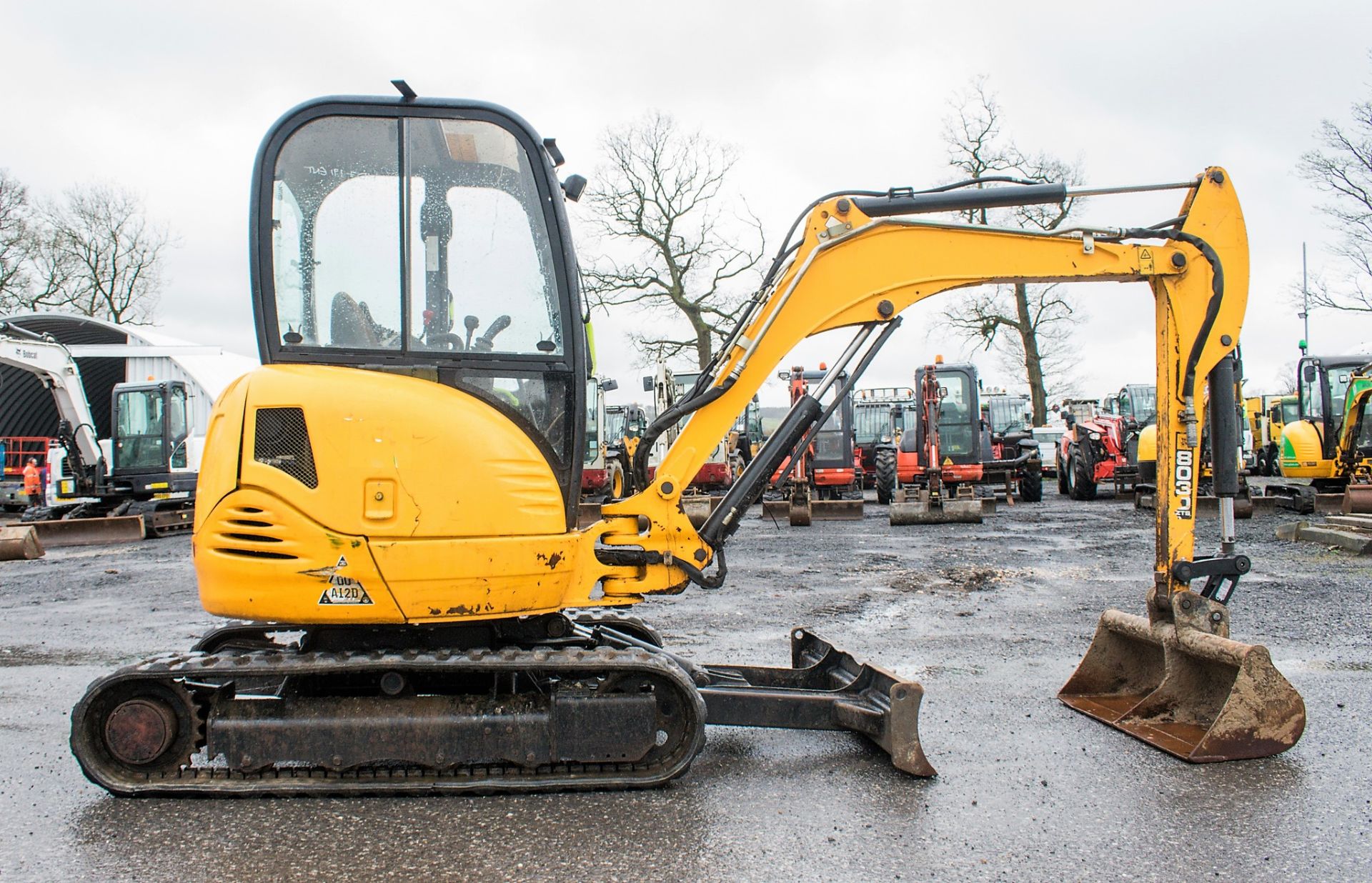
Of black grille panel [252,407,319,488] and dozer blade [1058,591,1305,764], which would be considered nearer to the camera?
black grille panel [252,407,319,488]

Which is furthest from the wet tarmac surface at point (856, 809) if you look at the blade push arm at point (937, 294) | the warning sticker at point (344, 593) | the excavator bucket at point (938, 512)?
the excavator bucket at point (938, 512)

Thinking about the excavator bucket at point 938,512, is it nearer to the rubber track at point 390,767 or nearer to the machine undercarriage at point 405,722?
the machine undercarriage at point 405,722

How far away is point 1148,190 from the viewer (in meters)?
4.66

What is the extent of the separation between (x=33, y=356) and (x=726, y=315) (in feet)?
→ 61.7

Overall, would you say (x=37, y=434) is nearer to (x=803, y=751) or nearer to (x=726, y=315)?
(x=726, y=315)

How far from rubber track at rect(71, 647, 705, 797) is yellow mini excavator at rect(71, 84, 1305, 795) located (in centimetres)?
1

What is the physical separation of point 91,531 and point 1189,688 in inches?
697

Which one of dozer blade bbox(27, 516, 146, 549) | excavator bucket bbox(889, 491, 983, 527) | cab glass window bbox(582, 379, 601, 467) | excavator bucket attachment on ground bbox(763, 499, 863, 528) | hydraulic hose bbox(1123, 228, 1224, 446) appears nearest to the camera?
hydraulic hose bbox(1123, 228, 1224, 446)

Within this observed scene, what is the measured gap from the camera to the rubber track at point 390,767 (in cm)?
392

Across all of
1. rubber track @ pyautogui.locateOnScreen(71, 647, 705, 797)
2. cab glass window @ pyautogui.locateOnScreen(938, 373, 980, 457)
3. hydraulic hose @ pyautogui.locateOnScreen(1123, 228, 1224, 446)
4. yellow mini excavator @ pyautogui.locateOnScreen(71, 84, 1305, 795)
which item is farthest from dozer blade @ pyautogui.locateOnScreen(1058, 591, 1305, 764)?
cab glass window @ pyautogui.locateOnScreen(938, 373, 980, 457)

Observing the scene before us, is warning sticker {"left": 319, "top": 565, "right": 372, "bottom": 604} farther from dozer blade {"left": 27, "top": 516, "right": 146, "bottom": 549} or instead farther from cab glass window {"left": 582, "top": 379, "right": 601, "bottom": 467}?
dozer blade {"left": 27, "top": 516, "right": 146, "bottom": 549}

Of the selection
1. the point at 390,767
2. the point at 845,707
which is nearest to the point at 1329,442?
the point at 845,707

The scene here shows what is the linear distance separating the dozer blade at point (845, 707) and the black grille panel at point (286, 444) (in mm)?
1940

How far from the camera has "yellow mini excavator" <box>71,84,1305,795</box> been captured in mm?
3900
